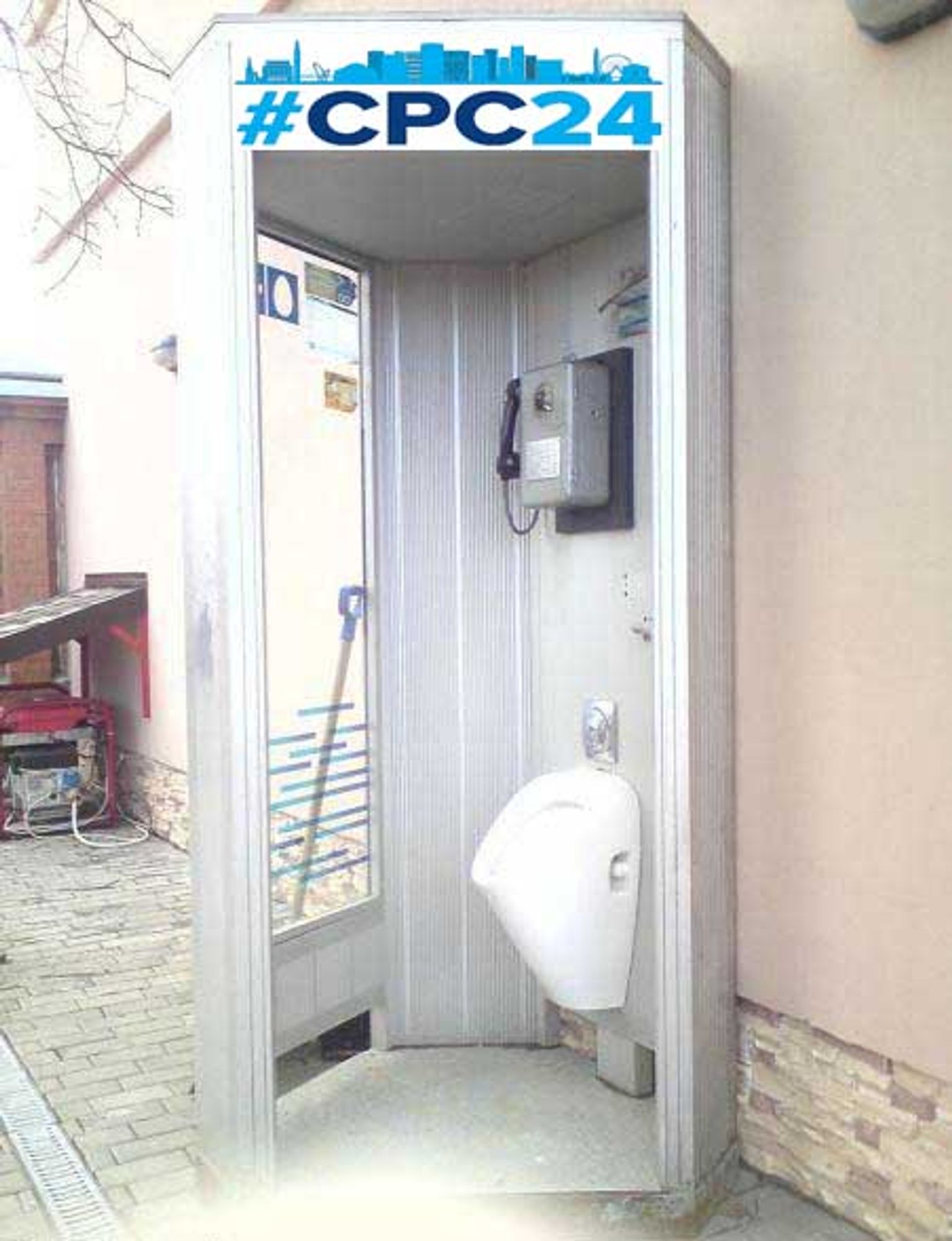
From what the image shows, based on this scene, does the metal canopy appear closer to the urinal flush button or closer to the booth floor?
the booth floor

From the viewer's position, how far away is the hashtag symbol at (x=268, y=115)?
9.34ft

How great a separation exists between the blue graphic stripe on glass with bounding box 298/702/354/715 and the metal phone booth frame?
0.54 m

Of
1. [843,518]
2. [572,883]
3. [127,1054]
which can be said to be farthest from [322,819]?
[843,518]

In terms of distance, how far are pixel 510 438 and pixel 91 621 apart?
16.5 feet

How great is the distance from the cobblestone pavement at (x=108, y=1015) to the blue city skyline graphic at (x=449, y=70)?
2848 mm

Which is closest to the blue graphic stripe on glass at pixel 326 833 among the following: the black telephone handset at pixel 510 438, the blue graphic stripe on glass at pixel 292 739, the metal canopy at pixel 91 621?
the blue graphic stripe on glass at pixel 292 739

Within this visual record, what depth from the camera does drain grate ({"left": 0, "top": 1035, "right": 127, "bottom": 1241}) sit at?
3113 millimetres

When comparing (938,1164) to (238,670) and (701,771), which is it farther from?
(238,670)

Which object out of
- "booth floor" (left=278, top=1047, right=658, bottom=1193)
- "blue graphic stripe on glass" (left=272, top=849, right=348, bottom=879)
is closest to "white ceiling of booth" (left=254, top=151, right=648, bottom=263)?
"blue graphic stripe on glass" (left=272, top=849, right=348, bottom=879)

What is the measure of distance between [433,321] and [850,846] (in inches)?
79.9

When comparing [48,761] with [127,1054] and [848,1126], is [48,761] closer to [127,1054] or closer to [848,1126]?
[127,1054]

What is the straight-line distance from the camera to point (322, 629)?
375cm

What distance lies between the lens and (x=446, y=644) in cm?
390

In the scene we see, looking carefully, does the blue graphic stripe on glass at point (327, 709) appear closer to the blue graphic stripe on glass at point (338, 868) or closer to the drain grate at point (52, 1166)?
the blue graphic stripe on glass at point (338, 868)
